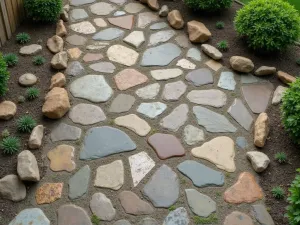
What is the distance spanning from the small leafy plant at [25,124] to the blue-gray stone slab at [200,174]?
50.7 inches

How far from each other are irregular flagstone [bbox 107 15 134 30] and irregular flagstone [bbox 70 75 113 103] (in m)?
1.00

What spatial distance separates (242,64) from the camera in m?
4.05

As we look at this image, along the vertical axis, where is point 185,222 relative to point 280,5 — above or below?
below

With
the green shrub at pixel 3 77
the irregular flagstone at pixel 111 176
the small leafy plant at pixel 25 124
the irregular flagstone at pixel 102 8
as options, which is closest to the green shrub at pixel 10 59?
the green shrub at pixel 3 77

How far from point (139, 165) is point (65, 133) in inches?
28.7

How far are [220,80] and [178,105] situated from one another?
2.01 ft

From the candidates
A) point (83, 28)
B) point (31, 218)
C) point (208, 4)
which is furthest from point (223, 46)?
point (31, 218)

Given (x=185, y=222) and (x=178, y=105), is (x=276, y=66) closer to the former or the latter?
(x=178, y=105)

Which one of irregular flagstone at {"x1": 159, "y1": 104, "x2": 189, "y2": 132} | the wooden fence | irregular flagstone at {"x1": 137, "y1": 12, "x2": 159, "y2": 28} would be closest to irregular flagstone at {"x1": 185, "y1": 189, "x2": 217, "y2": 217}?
irregular flagstone at {"x1": 159, "y1": 104, "x2": 189, "y2": 132}

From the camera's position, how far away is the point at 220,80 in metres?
4.00

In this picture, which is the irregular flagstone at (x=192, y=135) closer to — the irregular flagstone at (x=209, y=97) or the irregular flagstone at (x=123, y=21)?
the irregular flagstone at (x=209, y=97)

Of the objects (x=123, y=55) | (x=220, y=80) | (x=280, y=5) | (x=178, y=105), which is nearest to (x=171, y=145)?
(x=178, y=105)

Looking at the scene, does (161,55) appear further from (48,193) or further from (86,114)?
(48,193)

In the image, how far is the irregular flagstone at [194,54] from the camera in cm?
426
